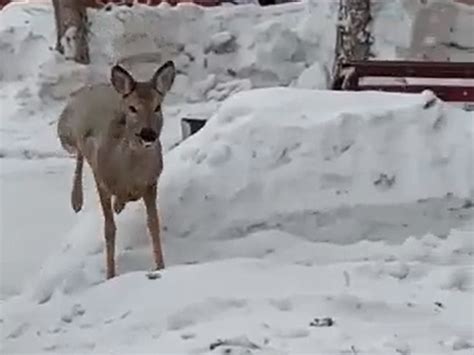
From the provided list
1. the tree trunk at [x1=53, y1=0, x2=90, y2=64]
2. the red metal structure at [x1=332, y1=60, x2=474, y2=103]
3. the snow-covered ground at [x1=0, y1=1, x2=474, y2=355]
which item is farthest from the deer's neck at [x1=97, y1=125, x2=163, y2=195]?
the tree trunk at [x1=53, y1=0, x2=90, y2=64]

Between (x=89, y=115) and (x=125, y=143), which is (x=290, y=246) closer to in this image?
(x=125, y=143)

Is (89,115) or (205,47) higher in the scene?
(89,115)

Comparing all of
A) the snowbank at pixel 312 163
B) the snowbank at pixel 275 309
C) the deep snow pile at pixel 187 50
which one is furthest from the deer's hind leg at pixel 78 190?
the deep snow pile at pixel 187 50

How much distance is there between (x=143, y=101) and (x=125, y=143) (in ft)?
1.24

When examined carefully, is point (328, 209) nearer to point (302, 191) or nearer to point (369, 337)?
point (302, 191)

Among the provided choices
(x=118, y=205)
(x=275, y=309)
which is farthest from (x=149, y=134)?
(x=275, y=309)

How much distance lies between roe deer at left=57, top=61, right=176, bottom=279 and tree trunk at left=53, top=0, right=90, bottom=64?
7.03 meters

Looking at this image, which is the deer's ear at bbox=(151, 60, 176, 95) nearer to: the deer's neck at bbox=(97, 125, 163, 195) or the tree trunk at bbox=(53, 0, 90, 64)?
the deer's neck at bbox=(97, 125, 163, 195)

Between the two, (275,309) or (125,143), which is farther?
(125,143)

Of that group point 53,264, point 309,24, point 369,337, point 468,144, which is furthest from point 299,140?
point 309,24

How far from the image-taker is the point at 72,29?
578 inches

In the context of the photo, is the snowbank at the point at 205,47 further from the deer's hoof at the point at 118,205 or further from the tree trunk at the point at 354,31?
the deer's hoof at the point at 118,205

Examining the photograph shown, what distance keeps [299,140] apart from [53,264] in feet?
5.58

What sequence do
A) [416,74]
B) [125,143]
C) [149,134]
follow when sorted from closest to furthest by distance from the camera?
[149,134]
[125,143]
[416,74]
